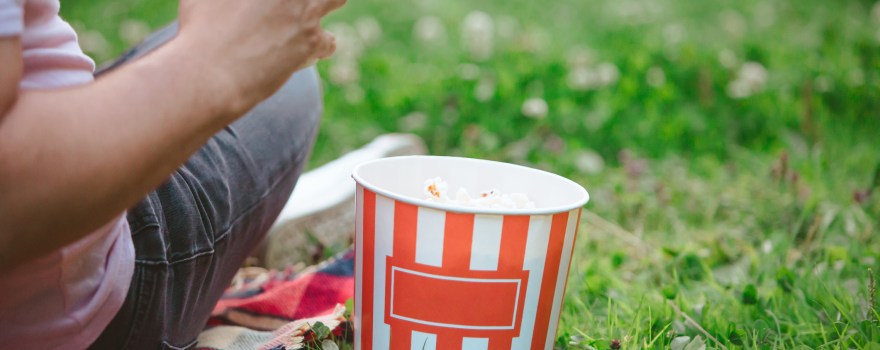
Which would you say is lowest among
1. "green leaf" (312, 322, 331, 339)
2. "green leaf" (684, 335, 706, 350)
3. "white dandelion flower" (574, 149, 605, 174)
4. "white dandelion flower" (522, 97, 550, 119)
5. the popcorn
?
"white dandelion flower" (574, 149, 605, 174)

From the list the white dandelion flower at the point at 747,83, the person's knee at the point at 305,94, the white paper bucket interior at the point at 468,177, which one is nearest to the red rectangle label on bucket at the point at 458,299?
the white paper bucket interior at the point at 468,177

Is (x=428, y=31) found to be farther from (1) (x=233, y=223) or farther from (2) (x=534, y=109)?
(1) (x=233, y=223)

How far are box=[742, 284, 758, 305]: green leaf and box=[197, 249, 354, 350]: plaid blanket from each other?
0.60 m

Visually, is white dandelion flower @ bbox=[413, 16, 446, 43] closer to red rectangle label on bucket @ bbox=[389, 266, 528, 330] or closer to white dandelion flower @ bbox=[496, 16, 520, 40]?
white dandelion flower @ bbox=[496, 16, 520, 40]

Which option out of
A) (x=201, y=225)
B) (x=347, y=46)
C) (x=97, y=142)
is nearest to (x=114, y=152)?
(x=97, y=142)

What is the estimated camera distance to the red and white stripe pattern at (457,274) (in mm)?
761

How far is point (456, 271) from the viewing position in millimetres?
768

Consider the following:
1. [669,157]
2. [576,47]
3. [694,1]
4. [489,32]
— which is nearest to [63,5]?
[489,32]

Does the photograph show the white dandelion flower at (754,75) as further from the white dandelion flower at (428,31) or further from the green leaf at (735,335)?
the green leaf at (735,335)

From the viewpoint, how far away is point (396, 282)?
0.80 m

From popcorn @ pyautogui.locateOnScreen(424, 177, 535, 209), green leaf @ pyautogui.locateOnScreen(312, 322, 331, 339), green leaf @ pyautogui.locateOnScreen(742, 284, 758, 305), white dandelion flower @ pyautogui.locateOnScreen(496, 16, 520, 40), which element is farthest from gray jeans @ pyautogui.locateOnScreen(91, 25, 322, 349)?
white dandelion flower @ pyautogui.locateOnScreen(496, 16, 520, 40)

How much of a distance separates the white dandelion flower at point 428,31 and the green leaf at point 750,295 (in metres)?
1.82

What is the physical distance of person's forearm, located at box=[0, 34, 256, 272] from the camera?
503 millimetres

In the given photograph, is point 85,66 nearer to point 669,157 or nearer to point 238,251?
point 238,251
